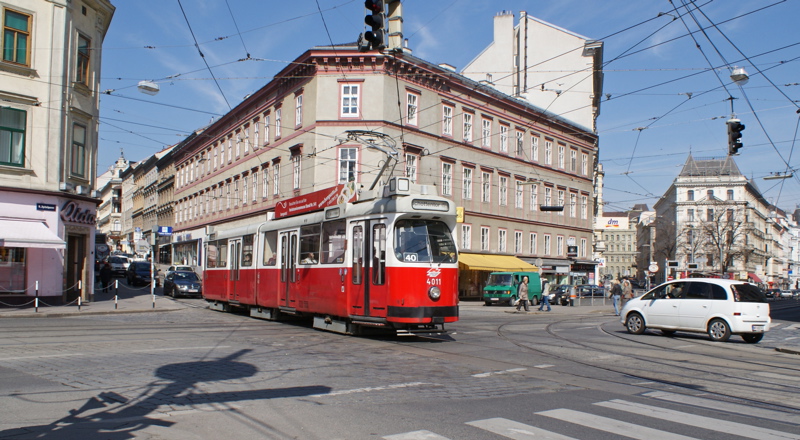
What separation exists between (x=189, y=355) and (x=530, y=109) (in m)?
41.0

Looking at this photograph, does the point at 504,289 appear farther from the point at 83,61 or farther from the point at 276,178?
the point at 83,61

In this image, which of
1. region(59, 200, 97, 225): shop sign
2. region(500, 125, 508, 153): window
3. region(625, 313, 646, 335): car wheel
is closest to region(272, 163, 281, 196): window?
region(500, 125, 508, 153): window

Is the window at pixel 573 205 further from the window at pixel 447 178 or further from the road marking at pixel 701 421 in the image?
the road marking at pixel 701 421

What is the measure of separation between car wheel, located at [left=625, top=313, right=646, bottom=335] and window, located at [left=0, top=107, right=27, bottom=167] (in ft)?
70.0

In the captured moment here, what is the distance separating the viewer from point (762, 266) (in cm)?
10450

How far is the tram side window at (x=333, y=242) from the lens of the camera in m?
15.6

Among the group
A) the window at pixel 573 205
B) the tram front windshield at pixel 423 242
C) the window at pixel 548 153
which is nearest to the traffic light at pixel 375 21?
the tram front windshield at pixel 423 242

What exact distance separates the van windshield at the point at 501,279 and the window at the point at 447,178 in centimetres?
666

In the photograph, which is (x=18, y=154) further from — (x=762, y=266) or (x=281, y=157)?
(x=762, y=266)

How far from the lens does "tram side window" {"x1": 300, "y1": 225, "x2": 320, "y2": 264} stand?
1684 cm

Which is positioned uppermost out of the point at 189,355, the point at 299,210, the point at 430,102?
the point at 430,102

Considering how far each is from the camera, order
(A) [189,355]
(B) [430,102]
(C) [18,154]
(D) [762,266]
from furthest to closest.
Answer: (D) [762,266]
(B) [430,102]
(C) [18,154]
(A) [189,355]

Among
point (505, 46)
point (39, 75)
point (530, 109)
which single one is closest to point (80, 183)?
point (39, 75)

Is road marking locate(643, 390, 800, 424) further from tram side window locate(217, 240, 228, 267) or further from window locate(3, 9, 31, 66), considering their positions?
window locate(3, 9, 31, 66)
